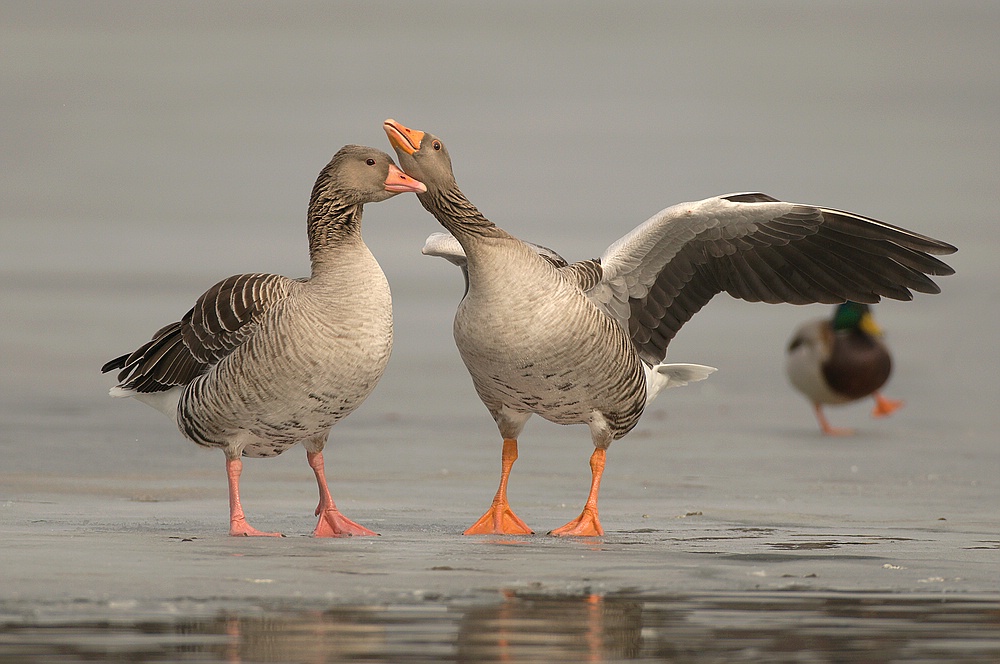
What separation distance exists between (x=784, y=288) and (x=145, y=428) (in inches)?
250

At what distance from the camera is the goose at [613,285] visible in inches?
316

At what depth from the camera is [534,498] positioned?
32.0ft

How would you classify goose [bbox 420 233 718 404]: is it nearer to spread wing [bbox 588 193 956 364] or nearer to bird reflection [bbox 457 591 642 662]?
spread wing [bbox 588 193 956 364]

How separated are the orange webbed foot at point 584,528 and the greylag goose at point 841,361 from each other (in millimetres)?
7524

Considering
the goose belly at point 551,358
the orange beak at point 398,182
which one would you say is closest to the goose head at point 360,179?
the orange beak at point 398,182

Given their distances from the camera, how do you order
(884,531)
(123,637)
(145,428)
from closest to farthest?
(123,637) < (884,531) < (145,428)

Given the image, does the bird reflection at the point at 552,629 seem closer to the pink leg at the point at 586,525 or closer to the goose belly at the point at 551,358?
the pink leg at the point at 586,525

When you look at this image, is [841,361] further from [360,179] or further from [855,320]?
[360,179]

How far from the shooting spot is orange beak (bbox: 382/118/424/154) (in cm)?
827

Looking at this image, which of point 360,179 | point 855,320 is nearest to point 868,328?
point 855,320

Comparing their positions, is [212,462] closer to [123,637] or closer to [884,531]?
[884,531]

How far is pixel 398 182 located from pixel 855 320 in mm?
9491

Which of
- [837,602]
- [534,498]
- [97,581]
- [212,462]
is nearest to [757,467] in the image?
[534,498]

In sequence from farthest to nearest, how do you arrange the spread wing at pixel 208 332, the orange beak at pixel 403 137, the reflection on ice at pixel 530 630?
the orange beak at pixel 403 137 < the spread wing at pixel 208 332 < the reflection on ice at pixel 530 630
